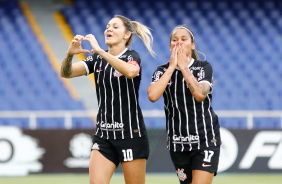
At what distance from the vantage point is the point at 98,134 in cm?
541

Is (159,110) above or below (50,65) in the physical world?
below

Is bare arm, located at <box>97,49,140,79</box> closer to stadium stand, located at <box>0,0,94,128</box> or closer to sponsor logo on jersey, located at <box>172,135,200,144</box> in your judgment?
sponsor logo on jersey, located at <box>172,135,200,144</box>

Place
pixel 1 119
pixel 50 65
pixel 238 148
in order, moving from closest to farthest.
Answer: pixel 238 148, pixel 1 119, pixel 50 65

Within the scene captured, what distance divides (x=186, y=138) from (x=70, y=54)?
1.37m

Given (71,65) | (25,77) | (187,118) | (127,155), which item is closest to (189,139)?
(187,118)

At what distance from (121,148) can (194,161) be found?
27.4 inches

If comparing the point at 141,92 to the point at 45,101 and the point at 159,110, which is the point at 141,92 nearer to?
the point at 159,110

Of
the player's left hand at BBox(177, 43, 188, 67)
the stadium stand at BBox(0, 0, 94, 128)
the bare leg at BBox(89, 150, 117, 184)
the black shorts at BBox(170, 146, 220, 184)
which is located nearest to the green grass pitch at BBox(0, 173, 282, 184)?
the stadium stand at BBox(0, 0, 94, 128)

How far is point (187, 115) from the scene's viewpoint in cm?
525

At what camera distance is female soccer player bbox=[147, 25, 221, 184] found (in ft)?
17.1

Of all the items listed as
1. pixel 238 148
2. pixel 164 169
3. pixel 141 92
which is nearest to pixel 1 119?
pixel 141 92

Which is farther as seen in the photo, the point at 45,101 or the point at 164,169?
the point at 45,101

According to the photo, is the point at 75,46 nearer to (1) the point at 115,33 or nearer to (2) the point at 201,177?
(1) the point at 115,33

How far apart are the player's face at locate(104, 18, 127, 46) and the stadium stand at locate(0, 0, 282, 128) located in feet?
25.1
